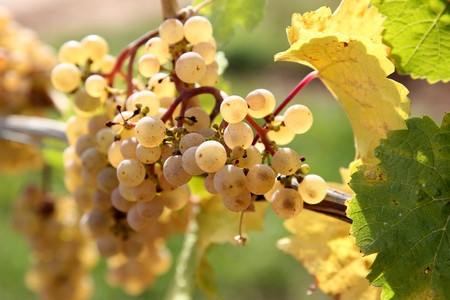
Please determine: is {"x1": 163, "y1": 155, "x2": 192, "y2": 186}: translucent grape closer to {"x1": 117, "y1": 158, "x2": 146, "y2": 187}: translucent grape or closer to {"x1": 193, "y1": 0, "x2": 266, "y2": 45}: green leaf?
{"x1": 117, "y1": 158, "x2": 146, "y2": 187}: translucent grape

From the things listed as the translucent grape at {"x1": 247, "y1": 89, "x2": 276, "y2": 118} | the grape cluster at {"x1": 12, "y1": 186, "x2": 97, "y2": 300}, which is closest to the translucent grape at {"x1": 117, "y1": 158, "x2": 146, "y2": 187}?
the translucent grape at {"x1": 247, "y1": 89, "x2": 276, "y2": 118}

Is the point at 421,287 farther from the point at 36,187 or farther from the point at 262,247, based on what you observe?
the point at 262,247

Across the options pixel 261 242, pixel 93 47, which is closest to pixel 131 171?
pixel 93 47

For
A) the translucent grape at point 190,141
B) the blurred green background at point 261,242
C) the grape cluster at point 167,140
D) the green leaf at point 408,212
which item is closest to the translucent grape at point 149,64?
the grape cluster at point 167,140

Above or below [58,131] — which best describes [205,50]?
above

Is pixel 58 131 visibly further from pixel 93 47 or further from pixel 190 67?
pixel 190 67

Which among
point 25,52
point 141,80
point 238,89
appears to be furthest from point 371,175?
point 238,89

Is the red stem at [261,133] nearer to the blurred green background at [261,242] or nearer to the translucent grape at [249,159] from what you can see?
the translucent grape at [249,159]
